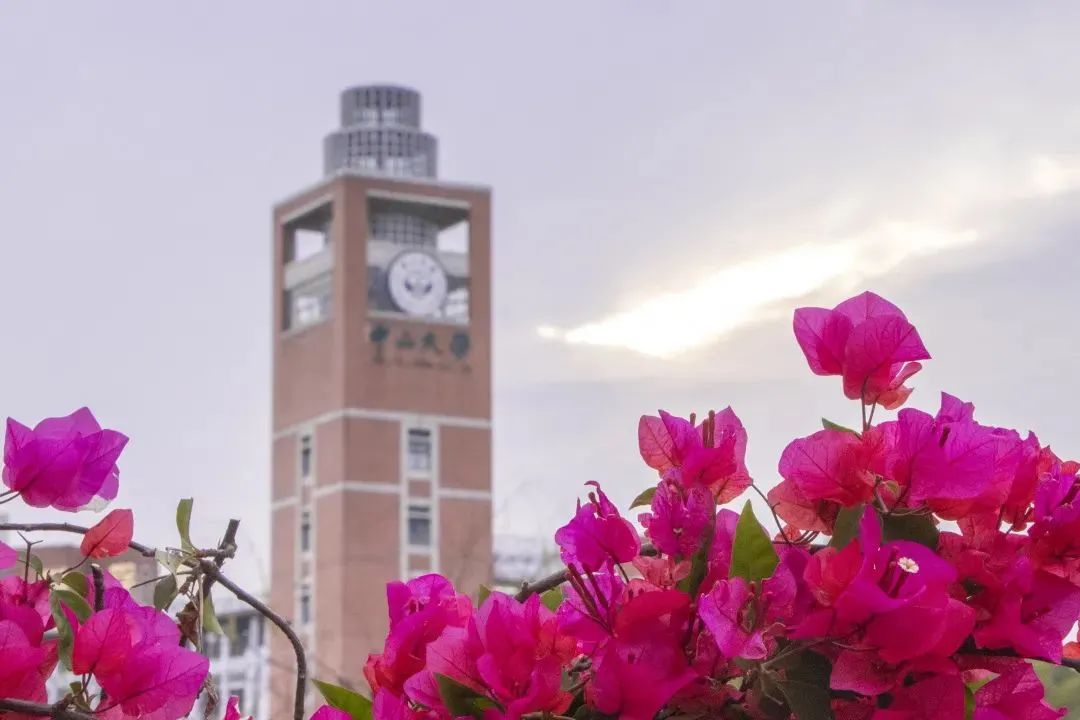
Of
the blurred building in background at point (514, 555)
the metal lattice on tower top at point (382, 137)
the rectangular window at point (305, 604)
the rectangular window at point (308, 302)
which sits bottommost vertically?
the rectangular window at point (305, 604)

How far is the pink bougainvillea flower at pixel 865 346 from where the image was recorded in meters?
0.58

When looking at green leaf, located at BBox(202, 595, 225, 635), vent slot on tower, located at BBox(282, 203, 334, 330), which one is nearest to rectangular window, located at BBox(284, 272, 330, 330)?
vent slot on tower, located at BBox(282, 203, 334, 330)

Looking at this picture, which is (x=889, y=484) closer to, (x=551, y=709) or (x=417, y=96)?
(x=551, y=709)

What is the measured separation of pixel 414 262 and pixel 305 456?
2.87 meters

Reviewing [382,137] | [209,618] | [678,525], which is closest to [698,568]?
[678,525]

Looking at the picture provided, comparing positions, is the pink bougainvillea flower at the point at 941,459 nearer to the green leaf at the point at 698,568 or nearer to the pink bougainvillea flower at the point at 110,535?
the green leaf at the point at 698,568

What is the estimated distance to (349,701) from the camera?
0.58 m

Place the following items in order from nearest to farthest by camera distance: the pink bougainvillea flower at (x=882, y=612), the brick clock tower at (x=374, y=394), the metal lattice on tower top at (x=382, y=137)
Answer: the pink bougainvillea flower at (x=882, y=612)
the brick clock tower at (x=374, y=394)
the metal lattice on tower top at (x=382, y=137)

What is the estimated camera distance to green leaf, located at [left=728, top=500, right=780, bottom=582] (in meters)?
0.53

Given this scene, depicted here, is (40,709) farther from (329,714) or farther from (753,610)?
(753,610)

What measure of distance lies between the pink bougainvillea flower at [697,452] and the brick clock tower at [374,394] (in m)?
21.5

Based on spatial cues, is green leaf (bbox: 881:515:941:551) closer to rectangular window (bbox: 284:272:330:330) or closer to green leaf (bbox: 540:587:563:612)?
green leaf (bbox: 540:587:563:612)

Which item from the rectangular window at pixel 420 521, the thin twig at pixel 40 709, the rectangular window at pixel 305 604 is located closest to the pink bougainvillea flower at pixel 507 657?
the thin twig at pixel 40 709

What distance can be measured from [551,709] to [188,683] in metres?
0.12
